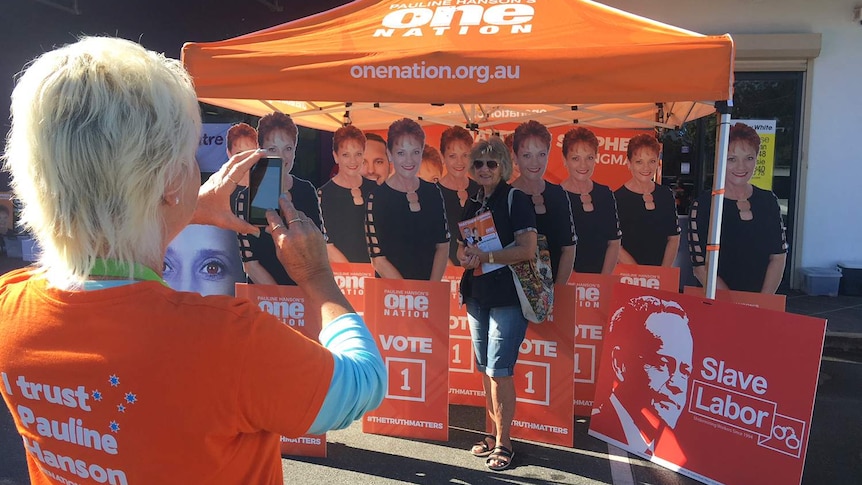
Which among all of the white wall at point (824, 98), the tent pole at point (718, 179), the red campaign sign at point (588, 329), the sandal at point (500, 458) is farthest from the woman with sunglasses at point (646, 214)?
the white wall at point (824, 98)

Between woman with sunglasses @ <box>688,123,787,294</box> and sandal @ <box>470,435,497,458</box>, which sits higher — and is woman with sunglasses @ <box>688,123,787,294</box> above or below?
above

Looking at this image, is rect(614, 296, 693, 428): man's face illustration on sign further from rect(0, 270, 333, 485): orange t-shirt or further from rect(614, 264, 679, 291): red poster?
rect(0, 270, 333, 485): orange t-shirt

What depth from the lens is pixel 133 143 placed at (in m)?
0.87

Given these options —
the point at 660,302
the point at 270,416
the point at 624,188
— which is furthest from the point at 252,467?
the point at 624,188

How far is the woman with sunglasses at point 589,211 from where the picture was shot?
4680 millimetres

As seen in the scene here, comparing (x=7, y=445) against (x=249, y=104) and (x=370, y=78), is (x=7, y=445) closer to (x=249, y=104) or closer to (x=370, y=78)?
(x=249, y=104)

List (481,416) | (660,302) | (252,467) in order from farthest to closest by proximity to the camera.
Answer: (481,416), (660,302), (252,467)

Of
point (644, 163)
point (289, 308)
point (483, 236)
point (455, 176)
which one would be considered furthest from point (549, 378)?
point (644, 163)

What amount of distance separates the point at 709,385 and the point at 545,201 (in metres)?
1.62

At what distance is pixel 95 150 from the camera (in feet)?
2.83

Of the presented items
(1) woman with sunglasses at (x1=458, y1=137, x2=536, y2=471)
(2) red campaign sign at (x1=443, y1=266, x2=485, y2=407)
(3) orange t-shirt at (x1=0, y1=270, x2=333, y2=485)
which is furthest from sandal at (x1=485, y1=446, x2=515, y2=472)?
(3) orange t-shirt at (x1=0, y1=270, x2=333, y2=485)

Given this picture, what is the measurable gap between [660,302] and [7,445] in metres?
4.10

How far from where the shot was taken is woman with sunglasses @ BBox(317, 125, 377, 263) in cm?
472

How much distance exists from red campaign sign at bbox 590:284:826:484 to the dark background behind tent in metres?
6.59
